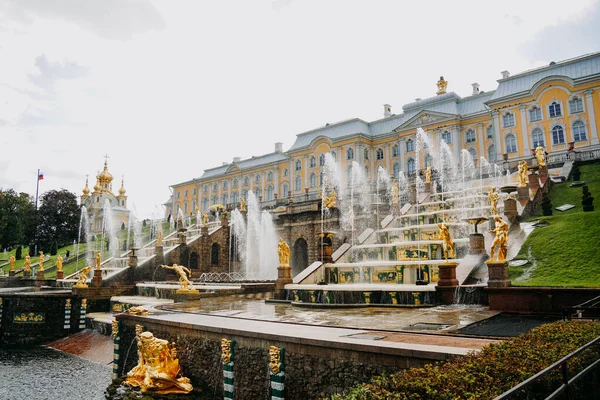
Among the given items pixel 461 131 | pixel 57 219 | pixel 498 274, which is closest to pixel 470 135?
pixel 461 131

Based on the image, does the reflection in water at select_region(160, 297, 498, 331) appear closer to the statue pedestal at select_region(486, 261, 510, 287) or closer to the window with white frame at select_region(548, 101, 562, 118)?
the statue pedestal at select_region(486, 261, 510, 287)

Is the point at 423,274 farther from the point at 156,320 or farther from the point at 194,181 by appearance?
the point at 194,181

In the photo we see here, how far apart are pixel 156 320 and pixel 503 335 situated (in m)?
9.16

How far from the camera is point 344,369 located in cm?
790

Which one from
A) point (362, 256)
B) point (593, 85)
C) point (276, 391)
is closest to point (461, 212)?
point (362, 256)

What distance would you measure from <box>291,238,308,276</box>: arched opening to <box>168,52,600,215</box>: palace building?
20306mm

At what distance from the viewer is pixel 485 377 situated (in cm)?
457

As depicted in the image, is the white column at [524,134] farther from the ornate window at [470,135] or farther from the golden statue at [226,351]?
the golden statue at [226,351]

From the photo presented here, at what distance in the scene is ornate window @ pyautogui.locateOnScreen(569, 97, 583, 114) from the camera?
44.3 m

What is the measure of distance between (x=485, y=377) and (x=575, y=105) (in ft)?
162

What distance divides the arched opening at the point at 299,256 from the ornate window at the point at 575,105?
104 feet

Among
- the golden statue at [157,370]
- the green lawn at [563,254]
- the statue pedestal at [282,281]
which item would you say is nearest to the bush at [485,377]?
the golden statue at [157,370]

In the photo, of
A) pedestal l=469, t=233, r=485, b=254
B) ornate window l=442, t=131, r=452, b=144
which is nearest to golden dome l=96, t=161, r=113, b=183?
ornate window l=442, t=131, r=452, b=144

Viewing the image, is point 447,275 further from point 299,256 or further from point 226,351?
point 299,256
